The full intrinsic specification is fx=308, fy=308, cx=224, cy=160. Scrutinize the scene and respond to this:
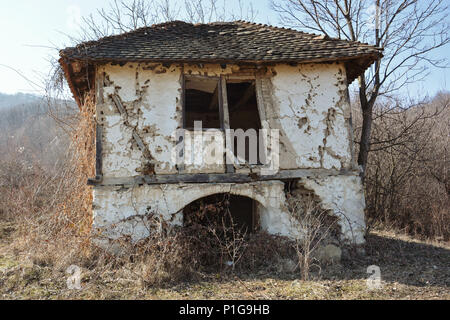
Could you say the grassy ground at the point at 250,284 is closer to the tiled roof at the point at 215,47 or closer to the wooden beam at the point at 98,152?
the wooden beam at the point at 98,152

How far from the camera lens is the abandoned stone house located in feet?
20.8

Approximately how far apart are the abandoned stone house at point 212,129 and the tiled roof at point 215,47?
0.03 m

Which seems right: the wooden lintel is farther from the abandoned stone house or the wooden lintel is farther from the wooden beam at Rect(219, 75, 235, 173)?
the wooden beam at Rect(219, 75, 235, 173)

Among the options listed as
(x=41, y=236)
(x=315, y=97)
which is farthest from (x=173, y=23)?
(x=41, y=236)

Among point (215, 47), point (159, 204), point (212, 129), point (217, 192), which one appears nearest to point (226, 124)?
point (212, 129)

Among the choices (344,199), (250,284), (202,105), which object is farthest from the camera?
(202,105)

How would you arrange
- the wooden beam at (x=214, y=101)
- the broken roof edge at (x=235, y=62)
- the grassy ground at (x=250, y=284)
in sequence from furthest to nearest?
the wooden beam at (x=214, y=101) → the broken roof edge at (x=235, y=62) → the grassy ground at (x=250, y=284)

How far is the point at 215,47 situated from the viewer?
7.14 meters

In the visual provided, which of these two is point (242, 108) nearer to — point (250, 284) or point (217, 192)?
point (217, 192)

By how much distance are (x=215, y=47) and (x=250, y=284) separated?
5.14 meters

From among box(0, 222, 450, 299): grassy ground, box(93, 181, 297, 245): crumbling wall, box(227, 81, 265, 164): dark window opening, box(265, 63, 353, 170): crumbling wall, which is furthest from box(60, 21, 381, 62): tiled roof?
box(0, 222, 450, 299): grassy ground

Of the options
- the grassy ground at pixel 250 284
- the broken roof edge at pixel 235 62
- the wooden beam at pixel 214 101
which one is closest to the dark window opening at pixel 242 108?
the wooden beam at pixel 214 101

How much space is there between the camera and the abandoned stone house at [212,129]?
6.35 m

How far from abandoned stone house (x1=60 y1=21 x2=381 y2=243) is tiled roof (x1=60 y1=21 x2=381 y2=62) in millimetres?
25
